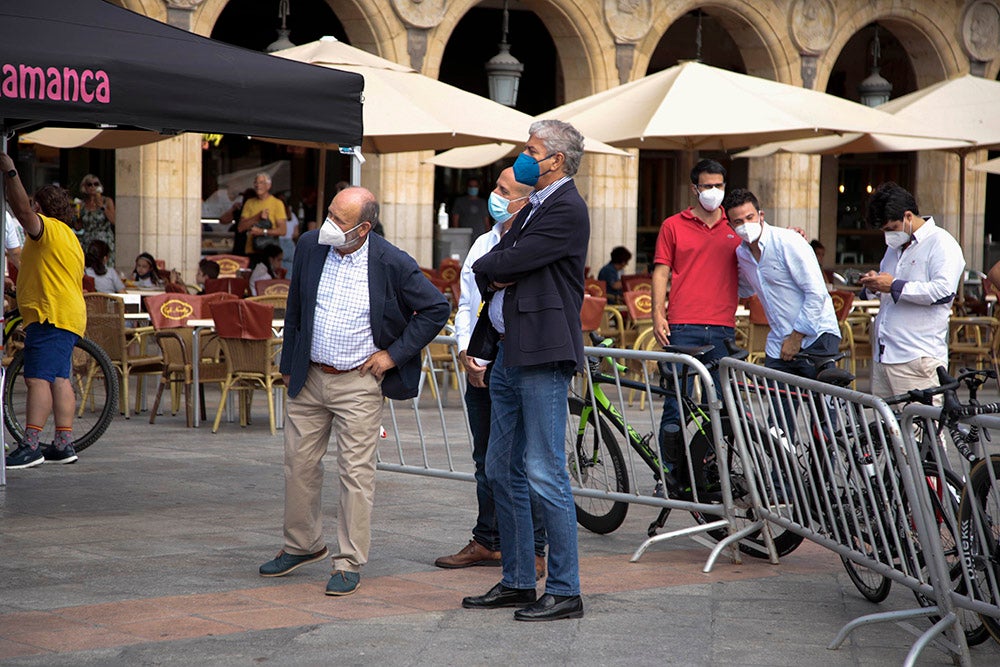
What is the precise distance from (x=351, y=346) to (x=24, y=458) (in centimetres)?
372

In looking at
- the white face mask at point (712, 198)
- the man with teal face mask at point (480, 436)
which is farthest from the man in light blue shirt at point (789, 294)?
the man with teal face mask at point (480, 436)

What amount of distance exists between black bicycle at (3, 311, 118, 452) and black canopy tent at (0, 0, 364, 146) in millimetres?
2647

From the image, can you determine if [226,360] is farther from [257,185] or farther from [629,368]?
[257,185]

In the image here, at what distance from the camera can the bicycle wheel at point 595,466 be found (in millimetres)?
6984

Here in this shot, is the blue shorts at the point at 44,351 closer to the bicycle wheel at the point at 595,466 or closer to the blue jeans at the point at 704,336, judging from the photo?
the bicycle wheel at the point at 595,466

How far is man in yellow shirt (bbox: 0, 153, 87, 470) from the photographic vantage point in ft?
28.1

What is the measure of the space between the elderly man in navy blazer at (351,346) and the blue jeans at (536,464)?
512mm

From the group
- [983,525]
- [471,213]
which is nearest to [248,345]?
[983,525]

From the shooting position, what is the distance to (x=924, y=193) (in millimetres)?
25203

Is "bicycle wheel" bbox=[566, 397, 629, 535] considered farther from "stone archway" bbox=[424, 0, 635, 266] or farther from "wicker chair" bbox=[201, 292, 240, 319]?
"stone archway" bbox=[424, 0, 635, 266]

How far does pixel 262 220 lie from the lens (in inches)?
642

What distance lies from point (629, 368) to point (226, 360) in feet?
12.3

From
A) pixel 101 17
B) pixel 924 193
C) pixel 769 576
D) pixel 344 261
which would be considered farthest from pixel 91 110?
pixel 924 193

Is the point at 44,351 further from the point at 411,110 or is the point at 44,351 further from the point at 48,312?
the point at 411,110
